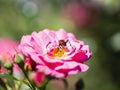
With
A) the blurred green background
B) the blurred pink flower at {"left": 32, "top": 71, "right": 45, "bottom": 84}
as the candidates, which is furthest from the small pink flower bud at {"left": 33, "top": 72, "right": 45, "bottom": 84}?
the blurred green background

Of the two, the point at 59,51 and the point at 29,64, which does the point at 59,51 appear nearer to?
the point at 59,51

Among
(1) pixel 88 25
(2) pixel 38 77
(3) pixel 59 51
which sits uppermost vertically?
(1) pixel 88 25

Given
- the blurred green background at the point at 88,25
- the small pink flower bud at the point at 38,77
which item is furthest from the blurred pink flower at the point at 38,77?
the blurred green background at the point at 88,25

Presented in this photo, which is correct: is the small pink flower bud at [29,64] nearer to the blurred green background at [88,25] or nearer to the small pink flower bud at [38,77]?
the small pink flower bud at [38,77]

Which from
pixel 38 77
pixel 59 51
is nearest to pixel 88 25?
pixel 59 51

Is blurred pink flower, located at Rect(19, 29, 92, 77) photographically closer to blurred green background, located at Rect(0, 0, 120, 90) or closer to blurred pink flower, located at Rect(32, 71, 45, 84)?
blurred pink flower, located at Rect(32, 71, 45, 84)

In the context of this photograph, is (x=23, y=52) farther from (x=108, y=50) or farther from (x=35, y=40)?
(x=108, y=50)

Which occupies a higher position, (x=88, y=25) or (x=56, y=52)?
(x=88, y=25)

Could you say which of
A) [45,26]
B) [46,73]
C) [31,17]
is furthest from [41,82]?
[31,17]
